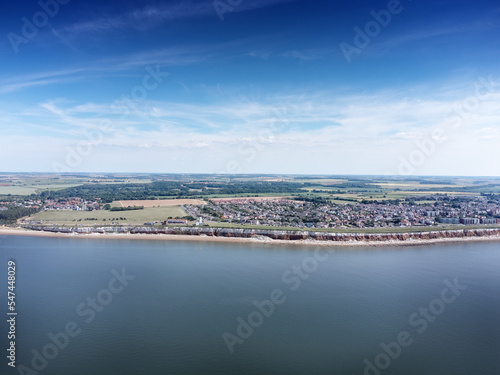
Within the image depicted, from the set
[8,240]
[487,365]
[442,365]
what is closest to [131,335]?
[442,365]

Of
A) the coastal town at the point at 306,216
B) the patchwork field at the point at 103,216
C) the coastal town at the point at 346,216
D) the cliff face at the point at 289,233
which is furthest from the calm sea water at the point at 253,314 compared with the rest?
the patchwork field at the point at 103,216

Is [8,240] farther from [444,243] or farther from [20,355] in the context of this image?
[444,243]

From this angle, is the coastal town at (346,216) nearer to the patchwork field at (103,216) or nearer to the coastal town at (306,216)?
the coastal town at (306,216)

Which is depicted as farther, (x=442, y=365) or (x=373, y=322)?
(x=373, y=322)

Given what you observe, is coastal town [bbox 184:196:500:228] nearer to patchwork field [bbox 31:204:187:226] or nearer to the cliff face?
the cliff face

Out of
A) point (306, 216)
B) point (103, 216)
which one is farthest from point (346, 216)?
point (103, 216)

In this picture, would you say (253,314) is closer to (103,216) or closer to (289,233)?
(289,233)
